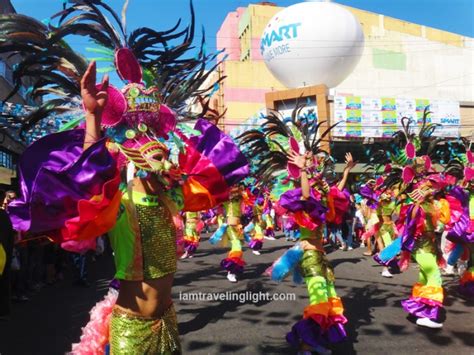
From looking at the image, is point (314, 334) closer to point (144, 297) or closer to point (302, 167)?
point (302, 167)

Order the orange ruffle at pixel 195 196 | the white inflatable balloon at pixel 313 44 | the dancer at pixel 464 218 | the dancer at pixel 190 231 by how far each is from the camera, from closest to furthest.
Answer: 1. the orange ruffle at pixel 195 196
2. the dancer at pixel 464 218
3. the dancer at pixel 190 231
4. the white inflatable balloon at pixel 313 44

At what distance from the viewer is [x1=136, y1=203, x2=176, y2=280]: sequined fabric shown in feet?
8.09

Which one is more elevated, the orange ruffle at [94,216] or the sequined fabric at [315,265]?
the orange ruffle at [94,216]

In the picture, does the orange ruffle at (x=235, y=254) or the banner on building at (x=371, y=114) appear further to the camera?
the banner on building at (x=371, y=114)

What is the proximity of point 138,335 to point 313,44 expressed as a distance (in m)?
18.7

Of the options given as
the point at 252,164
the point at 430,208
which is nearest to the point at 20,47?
the point at 252,164

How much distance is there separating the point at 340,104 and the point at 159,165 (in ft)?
56.3

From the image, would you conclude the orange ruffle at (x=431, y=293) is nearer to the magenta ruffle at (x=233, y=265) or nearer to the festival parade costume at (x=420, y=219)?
the festival parade costume at (x=420, y=219)

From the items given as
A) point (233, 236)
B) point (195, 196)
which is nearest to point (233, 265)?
point (233, 236)

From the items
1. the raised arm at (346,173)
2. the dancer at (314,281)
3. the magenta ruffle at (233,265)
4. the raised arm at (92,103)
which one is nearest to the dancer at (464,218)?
the raised arm at (346,173)

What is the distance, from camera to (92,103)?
79.3 inches

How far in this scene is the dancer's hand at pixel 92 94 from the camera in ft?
6.50

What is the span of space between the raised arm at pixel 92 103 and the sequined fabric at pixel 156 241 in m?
0.57

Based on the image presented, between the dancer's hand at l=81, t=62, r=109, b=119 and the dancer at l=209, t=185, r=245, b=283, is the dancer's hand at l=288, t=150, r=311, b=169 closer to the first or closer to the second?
the dancer's hand at l=81, t=62, r=109, b=119
